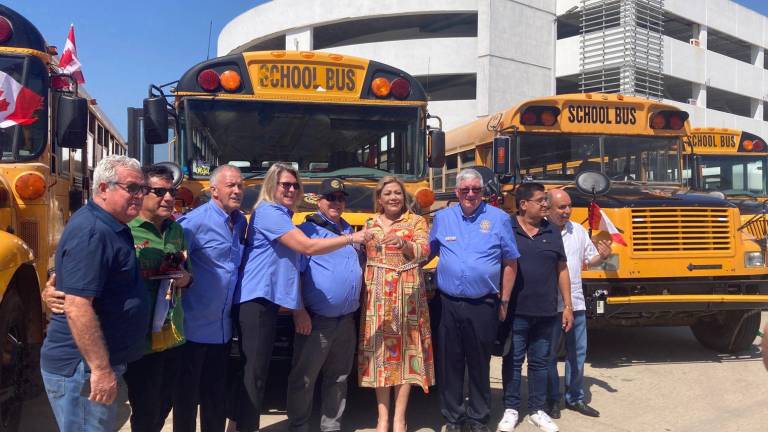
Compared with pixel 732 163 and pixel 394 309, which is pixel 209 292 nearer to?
pixel 394 309

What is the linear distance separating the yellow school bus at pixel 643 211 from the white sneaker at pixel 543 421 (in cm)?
149

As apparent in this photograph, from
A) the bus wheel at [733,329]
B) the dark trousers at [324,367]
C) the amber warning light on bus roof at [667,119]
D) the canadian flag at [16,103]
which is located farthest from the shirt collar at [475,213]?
the amber warning light on bus roof at [667,119]

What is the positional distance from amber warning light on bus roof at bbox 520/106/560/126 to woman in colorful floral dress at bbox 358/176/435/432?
3.06 metres

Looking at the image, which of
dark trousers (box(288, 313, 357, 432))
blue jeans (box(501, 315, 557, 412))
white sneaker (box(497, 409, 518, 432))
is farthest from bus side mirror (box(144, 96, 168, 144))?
white sneaker (box(497, 409, 518, 432))

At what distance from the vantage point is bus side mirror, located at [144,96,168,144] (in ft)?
15.4

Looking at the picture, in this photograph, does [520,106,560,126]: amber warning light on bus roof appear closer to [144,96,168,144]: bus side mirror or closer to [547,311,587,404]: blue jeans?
[547,311,587,404]: blue jeans

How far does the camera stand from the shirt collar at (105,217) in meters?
2.36

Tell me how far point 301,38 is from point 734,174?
20.7 meters

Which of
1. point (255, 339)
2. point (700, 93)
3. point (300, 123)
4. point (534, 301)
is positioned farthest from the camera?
point (700, 93)

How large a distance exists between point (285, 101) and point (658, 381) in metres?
3.93

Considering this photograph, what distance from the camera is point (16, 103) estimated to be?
4340 mm

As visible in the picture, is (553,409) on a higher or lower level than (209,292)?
lower

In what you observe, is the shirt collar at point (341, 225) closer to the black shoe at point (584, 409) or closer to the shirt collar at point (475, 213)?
the shirt collar at point (475, 213)

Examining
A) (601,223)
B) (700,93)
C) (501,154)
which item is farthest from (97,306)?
(700,93)
